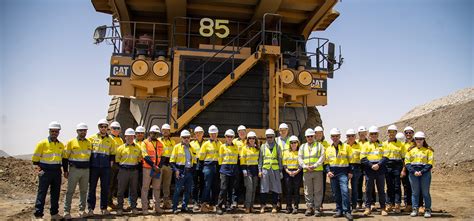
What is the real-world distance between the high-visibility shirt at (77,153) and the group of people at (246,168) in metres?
0.01

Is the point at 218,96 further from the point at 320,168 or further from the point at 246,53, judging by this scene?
the point at 320,168

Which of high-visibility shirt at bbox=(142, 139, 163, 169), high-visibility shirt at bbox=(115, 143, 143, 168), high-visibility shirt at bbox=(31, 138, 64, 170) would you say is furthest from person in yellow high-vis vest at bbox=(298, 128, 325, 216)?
high-visibility shirt at bbox=(31, 138, 64, 170)

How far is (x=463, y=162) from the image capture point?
15641 mm

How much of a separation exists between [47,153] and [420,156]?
5.42 metres

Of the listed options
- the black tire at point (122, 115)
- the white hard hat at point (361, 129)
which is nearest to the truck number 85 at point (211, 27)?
the black tire at point (122, 115)

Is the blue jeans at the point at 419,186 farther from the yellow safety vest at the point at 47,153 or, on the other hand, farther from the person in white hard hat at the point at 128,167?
the yellow safety vest at the point at 47,153

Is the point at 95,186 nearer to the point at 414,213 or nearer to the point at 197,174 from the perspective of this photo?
the point at 197,174

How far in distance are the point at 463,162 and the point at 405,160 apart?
11052mm

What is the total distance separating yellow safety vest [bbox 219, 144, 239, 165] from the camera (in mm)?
6516

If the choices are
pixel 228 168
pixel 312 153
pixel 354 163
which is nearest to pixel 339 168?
pixel 354 163

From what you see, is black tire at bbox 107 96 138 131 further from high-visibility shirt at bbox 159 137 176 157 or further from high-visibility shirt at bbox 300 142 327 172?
high-visibility shirt at bbox 300 142 327 172

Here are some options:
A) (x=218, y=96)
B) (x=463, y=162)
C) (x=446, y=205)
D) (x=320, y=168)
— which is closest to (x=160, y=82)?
(x=218, y=96)

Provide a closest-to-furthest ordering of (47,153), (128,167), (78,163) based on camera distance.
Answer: (47,153)
(78,163)
(128,167)

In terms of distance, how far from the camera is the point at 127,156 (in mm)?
6184
